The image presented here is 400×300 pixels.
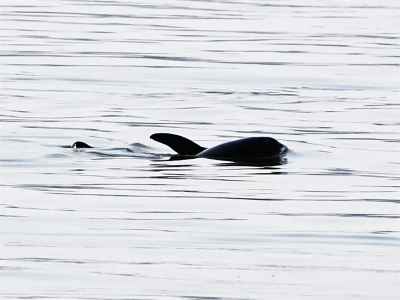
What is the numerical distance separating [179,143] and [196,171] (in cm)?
108

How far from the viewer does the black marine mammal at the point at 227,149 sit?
1406 centimetres

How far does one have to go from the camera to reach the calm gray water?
8.47m

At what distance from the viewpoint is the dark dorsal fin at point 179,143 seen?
46.2 feet

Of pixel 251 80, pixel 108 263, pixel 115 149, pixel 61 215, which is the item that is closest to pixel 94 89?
pixel 251 80

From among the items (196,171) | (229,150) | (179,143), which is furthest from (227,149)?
(196,171)

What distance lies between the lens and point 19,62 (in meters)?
24.1

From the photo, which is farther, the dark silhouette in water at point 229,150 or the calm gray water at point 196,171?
the dark silhouette in water at point 229,150

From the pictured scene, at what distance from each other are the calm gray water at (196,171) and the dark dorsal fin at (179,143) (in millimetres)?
206

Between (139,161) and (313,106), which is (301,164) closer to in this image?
(139,161)

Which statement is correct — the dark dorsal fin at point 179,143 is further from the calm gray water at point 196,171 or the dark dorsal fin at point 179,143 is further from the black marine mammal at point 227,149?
the calm gray water at point 196,171

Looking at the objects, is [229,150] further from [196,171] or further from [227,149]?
[196,171]

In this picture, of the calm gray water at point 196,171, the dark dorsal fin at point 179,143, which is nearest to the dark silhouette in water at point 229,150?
the dark dorsal fin at point 179,143

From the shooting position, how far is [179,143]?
14125 millimetres

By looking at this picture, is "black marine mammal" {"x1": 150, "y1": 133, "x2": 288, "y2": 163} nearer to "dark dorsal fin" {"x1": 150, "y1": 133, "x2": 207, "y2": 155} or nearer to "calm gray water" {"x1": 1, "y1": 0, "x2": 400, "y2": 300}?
"dark dorsal fin" {"x1": 150, "y1": 133, "x2": 207, "y2": 155}
